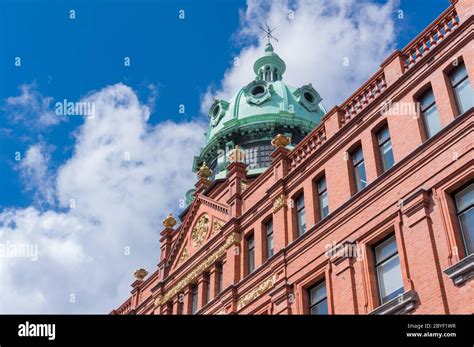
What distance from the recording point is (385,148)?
25781mm

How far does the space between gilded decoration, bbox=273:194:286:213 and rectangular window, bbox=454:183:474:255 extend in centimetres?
929

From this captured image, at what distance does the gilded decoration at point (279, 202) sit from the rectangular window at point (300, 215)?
2.02ft

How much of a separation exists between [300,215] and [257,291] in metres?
3.53

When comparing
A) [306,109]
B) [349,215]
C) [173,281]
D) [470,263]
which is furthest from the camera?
[306,109]

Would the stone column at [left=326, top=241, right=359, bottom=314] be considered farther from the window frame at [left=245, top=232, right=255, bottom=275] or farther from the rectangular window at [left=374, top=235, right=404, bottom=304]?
the window frame at [left=245, top=232, right=255, bottom=275]

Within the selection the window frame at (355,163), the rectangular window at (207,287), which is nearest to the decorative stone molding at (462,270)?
the window frame at (355,163)

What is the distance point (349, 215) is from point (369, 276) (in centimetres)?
285

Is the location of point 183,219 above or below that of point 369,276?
above

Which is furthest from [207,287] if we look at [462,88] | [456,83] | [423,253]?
[462,88]

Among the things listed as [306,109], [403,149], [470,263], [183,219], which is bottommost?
[470,263]

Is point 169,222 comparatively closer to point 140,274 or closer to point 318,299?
point 140,274

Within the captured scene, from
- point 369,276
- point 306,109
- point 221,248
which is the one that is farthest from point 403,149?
point 306,109
